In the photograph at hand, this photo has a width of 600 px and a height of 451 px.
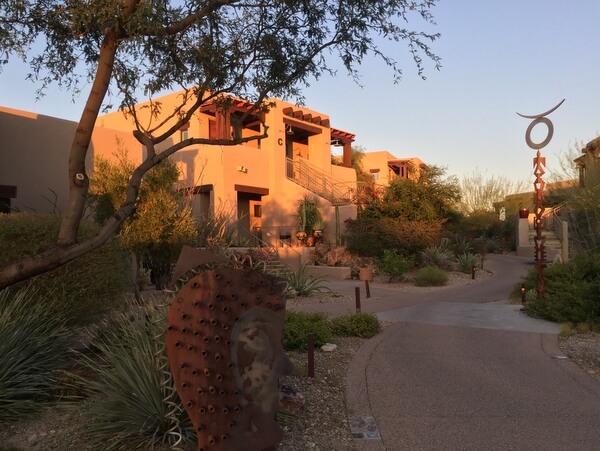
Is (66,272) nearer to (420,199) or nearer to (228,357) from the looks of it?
(228,357)

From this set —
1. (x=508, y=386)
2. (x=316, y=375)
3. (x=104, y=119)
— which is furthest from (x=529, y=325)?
(x=104, y=119)

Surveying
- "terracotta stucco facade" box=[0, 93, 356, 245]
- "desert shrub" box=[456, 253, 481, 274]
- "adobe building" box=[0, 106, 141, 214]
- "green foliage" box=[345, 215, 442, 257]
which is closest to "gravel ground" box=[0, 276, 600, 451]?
"adobe building" box=[0, 106, 141, 214]

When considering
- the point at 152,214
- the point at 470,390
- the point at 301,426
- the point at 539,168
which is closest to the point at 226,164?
the point at 152,214

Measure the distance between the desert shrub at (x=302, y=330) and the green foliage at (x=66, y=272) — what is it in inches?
101

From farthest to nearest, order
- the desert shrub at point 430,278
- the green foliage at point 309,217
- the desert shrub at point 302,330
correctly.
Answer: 1. the green foliage at point 309,217
2. the desert shrub at point 430,278
3. the desert shrub at point 302,330

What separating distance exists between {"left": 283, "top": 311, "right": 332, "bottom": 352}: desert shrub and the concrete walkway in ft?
2.03

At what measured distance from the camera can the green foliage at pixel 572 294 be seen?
10812 mm

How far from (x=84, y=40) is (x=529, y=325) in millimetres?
9149

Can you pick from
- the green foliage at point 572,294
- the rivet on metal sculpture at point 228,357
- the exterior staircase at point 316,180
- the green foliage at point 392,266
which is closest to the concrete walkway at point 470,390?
the green foliage at point 572,294

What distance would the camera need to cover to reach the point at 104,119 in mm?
31094

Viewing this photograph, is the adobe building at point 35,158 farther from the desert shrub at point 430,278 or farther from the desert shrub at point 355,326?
the desert shrub at point 430,278

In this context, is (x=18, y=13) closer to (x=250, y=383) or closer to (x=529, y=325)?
(x=250, y=383)

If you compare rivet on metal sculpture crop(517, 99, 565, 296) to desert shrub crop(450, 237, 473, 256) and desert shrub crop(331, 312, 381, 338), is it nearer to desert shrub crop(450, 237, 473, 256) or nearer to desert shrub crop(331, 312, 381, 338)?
desert shrub crop(331, 312, 381, 338)

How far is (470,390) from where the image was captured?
6648 millimetres
